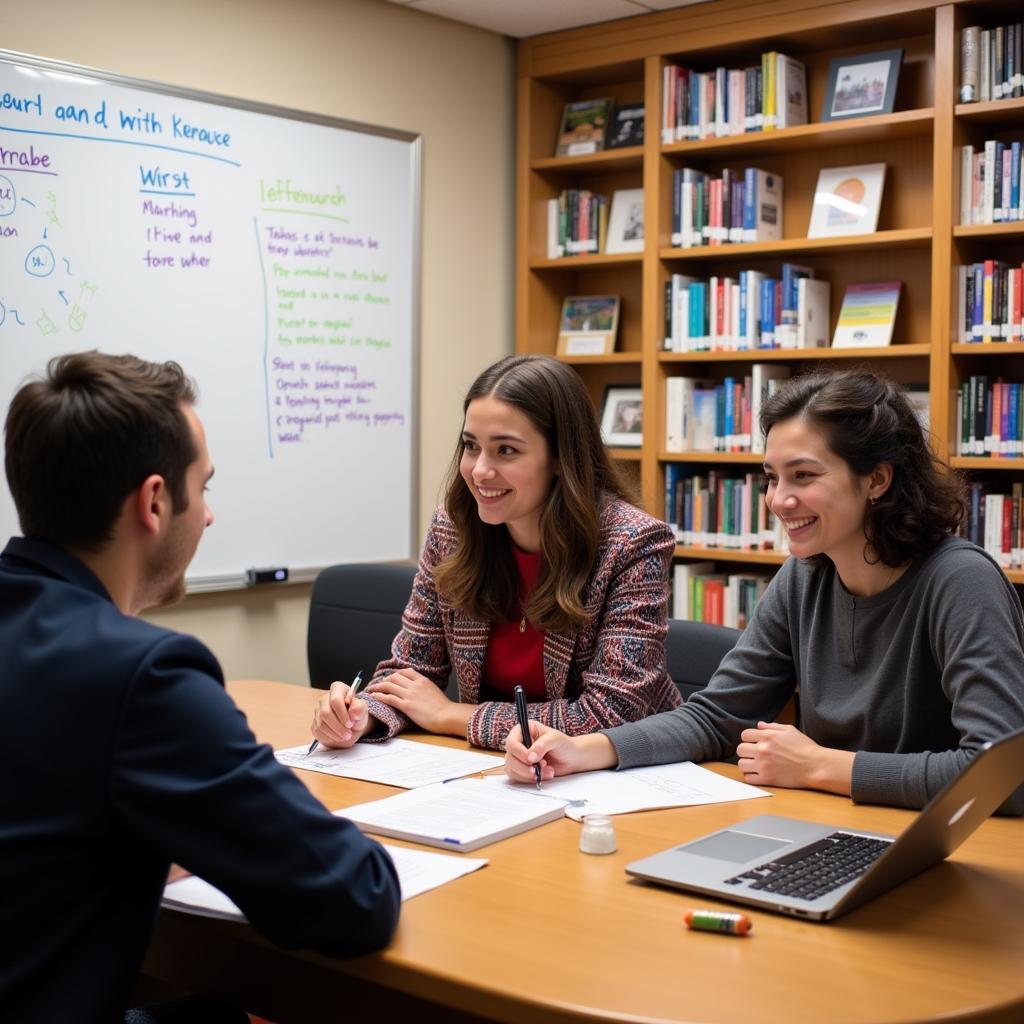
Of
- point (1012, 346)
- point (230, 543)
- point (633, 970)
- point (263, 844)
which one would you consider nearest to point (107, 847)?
point (263, 844)

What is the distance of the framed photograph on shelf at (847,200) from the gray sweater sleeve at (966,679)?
2.31m

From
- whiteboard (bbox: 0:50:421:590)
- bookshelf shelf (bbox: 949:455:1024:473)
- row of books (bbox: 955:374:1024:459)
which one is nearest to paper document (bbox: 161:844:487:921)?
whiteboard (bbox: 0:50:421:590)

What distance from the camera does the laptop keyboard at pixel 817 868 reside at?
1.33m

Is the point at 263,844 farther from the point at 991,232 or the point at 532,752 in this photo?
the point at 991,232

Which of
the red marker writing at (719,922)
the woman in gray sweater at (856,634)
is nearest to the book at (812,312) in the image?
the woman in gray sweater at (856,634)

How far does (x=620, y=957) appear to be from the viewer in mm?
1179

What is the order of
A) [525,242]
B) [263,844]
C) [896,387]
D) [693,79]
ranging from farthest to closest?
[525,242] → [693,79] → [896,387] → [263,844]

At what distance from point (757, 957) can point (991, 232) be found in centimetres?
285

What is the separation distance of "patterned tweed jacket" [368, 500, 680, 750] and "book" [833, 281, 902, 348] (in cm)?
183

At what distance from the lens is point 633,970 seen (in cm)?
115

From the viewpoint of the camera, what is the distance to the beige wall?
3428 mm

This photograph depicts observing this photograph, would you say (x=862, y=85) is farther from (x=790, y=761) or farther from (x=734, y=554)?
(x=790, y=761)

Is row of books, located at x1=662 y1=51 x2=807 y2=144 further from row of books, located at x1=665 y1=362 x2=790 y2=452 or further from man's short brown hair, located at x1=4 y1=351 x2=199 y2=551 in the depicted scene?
man's short brown hair, located at x1=4 y1=351 x2=199 y2=551

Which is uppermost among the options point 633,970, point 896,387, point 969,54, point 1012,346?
point 969,54
